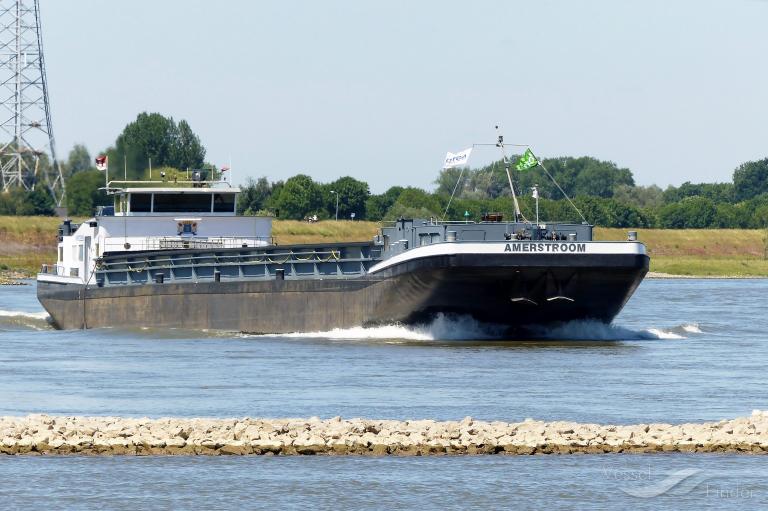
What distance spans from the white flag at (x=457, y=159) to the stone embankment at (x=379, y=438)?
67.7ft

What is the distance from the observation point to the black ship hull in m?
37.9

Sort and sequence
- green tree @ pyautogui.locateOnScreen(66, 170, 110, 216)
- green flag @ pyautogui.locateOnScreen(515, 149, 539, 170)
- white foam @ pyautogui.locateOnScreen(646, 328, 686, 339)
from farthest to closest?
green tree @ pyautogui.locateOnScreen(66, 170, 110, 216) < white foam @ pyautogui.locateOnScreen(646, 328, 686, 339) < green flag @ pyautogui.locateOnScreen(515, 149, 539, 170)

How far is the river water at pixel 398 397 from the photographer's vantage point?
1831cm

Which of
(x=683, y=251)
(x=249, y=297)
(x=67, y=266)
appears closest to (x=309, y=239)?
(x=683, y=251)

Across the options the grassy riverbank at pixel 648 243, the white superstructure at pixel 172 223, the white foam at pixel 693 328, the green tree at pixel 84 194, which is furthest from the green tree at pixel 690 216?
the white foam at pixel 693 328

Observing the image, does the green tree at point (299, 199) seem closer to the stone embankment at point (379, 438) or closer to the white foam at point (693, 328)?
the white foam at point (693, 328)

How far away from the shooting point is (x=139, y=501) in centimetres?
1797

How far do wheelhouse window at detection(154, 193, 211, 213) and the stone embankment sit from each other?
30.5 metres

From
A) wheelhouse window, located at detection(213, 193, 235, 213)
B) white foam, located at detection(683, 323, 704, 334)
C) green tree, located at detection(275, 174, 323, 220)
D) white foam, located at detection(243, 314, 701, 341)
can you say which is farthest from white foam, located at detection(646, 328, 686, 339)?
green tree, located at detection(275, 174, 323, 220)

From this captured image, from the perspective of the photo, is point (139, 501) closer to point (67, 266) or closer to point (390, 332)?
point (390, 332)

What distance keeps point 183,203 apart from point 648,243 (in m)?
81.1

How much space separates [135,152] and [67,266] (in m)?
7.77

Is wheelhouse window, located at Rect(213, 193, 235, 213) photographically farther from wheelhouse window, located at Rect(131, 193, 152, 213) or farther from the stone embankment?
the stone embankment

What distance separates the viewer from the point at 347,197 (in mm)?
146125
